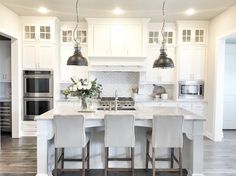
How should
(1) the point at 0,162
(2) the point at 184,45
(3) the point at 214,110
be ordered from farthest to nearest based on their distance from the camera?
(2) the point at 184,45, (3) the point at 214,110, (1) the point at 0,162

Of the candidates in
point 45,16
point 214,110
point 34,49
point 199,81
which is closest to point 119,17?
point 45,16

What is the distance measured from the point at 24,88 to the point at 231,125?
5.89 meters

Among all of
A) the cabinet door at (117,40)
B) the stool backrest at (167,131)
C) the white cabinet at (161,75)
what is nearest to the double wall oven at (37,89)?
the cabinet door at (117,40)

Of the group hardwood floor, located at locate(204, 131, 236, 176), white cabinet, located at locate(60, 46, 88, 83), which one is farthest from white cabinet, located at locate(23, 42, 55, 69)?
hardwood floor, located at locate(204, 131, 236, 176)

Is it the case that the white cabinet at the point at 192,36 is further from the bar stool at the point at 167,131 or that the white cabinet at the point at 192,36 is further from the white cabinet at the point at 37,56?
the bar stool at the point at 167,131

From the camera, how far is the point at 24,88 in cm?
603

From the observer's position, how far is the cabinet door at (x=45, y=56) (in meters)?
6.05

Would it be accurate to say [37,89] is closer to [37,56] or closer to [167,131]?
[37,56]

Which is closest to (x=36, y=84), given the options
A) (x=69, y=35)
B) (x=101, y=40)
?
(x=69, y=35)

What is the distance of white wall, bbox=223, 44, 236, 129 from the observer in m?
6.95

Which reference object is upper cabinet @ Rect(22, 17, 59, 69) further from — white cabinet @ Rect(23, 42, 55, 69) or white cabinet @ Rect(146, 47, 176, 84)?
white cabinet @ Rect(146, 47, 176, 84)

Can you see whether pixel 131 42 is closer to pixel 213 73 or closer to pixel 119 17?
pixel 119 17

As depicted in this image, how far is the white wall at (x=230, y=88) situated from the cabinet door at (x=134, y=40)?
8.83 feet

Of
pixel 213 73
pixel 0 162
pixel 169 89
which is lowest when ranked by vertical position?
pixel 0 162
